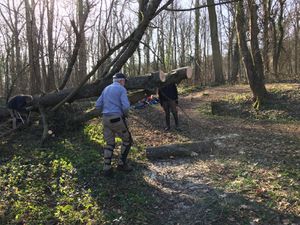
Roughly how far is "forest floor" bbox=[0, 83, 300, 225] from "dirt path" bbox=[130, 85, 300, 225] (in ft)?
0.06

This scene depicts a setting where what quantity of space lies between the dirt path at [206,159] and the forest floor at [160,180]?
2 cm

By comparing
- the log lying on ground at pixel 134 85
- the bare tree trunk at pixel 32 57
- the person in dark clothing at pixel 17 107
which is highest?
the bare tree trunk at pixel 32 57

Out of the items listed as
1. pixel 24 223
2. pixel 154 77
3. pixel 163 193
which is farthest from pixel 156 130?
pixel 24 223

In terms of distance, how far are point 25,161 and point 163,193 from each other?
4.21 meters

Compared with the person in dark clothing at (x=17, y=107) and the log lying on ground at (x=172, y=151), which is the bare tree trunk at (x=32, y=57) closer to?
the person in dark clothing at (x=17, y=107)

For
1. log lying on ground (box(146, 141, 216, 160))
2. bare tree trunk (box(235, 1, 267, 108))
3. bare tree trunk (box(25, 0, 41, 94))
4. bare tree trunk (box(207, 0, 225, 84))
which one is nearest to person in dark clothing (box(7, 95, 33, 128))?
bare tree trunk (box(25, 0, 41, 94))

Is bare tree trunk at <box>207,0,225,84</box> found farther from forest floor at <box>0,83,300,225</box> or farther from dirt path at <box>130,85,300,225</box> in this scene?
forest floor at <box>0,83,300,225</box>

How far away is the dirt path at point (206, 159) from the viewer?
6062 mm

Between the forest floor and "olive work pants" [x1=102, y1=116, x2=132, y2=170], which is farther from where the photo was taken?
"olive work pants" [x1=102, y1=116, x2=132, y2=170]

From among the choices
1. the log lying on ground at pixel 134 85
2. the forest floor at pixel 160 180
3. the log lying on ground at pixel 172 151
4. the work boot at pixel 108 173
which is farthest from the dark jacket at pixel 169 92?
the work boot at pixel 108 173

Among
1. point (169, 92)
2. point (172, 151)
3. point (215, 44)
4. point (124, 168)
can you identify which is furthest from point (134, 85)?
point (215, 44)

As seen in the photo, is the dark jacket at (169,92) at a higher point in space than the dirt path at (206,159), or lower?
higher

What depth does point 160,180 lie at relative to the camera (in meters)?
7.54

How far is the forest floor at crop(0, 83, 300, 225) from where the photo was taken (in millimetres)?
6062
